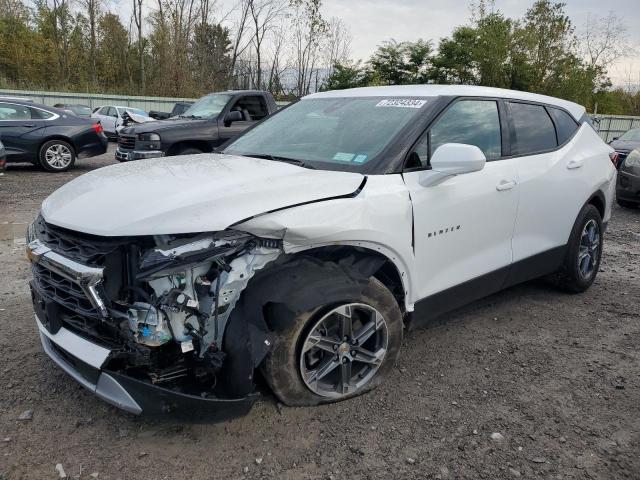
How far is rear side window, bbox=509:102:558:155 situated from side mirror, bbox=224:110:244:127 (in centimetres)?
623

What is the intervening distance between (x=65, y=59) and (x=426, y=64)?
23.9 meters

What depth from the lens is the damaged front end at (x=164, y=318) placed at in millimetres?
2230

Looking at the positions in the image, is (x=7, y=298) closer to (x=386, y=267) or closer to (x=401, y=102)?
(x=386, y=267)

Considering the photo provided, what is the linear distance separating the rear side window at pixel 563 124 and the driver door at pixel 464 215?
88cm

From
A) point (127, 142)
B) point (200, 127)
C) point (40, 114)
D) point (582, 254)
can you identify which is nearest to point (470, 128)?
point (582, 254)

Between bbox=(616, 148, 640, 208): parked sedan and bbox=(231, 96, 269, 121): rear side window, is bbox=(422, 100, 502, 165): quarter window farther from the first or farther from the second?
bbox=(231, 96, 269, 121): rear side window

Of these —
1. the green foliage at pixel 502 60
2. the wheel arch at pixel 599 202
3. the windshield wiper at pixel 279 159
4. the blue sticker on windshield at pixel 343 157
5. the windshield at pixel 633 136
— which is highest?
the green foliage at pixel 502 60

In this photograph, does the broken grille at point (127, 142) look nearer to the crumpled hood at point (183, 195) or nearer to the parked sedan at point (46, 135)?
the parked sedan at point (46, 135)

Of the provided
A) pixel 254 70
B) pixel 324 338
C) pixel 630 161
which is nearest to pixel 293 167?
pixel 324 338

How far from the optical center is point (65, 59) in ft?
113

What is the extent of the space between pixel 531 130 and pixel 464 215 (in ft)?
4.22

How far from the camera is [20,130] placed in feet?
35.0

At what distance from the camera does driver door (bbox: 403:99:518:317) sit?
2986 millimetres

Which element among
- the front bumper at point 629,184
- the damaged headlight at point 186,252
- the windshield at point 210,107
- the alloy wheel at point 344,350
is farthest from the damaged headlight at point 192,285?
the front bumper at point 629,184
